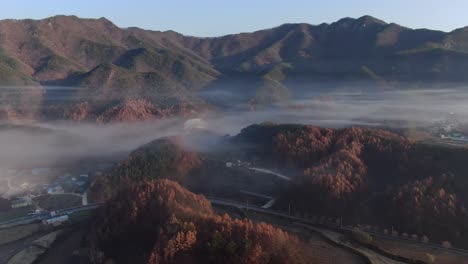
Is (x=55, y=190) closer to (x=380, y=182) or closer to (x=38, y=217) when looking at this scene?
(x=38, y=217)

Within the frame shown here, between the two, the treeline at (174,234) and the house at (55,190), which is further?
the house at (55,190)

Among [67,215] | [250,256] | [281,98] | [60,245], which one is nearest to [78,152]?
[67,215]

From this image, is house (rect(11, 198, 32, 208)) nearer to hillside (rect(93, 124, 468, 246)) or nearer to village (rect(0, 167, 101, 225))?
village (rect(0, 167, 101, 225))

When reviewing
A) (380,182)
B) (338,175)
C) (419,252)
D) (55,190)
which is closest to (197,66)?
(55,190)

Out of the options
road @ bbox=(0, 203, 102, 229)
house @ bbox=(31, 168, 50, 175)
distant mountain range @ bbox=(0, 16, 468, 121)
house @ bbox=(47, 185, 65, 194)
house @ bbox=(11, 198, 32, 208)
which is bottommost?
road @ bbox=(0, 203, 102, 229)

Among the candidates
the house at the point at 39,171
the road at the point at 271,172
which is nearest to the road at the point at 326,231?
the road at the point at 271,172

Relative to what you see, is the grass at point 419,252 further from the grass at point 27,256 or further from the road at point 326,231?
the grass at point 27,256

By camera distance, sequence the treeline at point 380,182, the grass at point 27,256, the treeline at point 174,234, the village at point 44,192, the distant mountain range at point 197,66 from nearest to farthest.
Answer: the treeline at point 174,234, the grass at point 27,256, the treeline at point 380,182, the village at point 44,192, the distant mountain range at point 197,66

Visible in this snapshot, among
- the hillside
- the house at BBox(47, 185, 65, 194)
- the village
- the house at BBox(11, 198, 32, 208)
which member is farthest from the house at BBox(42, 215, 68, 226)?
the house at BBox(47, 185, 65, 194)

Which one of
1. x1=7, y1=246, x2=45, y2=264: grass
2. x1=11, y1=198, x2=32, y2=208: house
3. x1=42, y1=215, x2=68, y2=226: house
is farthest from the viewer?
x1=11, y1=198, x2=32, y2=208: house
